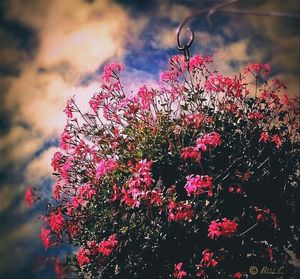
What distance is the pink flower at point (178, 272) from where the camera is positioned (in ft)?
7.89

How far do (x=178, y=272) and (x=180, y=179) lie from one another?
616 millimetres

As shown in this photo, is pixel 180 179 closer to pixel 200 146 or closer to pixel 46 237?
pixel 200 146

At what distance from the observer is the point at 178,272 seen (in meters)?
2.44

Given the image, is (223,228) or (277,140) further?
(277,140)

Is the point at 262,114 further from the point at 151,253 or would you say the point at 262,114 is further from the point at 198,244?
the point at 151,253

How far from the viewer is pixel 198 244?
8.52 feet

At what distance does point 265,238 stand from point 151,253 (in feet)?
2.87

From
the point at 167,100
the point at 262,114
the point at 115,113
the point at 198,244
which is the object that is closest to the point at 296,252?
the point at 198,244

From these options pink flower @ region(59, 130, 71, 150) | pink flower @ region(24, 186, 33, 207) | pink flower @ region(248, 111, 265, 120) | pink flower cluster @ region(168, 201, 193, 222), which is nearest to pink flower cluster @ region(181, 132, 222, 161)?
pink flower cluster @ region(168, 201, 193, 222)

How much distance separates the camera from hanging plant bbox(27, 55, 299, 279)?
2506mm

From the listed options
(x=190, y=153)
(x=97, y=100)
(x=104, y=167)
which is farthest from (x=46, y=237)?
(x=190, y=153)

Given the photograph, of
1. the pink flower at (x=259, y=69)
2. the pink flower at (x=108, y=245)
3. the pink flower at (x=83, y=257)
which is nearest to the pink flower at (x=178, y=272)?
the pink flower at (x=108, y=245)

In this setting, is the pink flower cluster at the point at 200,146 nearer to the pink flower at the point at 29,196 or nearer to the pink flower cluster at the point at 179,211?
the pink flower cluster at the point at 179,211

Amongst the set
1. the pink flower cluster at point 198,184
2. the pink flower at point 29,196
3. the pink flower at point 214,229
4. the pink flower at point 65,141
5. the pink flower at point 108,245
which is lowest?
the pink flower at point 214,229
